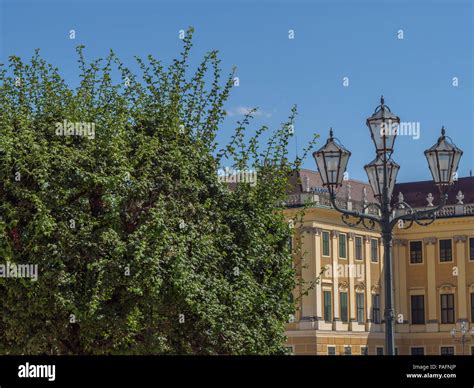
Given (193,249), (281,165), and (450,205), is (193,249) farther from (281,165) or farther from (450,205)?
(450,205)

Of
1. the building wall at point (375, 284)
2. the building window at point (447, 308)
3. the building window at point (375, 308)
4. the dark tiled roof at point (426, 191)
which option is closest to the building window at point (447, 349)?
the building wall at point (375, 284)

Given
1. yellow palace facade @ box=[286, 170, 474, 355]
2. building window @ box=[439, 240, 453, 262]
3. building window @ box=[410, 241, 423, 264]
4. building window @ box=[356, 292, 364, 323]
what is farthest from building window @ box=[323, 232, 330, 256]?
building window @ box=[439, 240, 453, 262]

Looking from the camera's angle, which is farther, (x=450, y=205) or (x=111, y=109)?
(x=450, y=205)

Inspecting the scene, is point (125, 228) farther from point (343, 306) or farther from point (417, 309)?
point (417, 309)

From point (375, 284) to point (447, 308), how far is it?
547 centimetres

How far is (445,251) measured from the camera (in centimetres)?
6969

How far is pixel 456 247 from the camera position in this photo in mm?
69250

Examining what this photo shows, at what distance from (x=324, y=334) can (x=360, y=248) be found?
7.14m

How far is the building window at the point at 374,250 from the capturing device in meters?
67.9

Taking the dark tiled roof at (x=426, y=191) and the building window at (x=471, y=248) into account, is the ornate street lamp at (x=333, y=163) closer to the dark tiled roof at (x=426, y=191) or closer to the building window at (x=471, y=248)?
the building window at (x=471, y=248)

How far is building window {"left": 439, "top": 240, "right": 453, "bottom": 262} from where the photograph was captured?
228ft

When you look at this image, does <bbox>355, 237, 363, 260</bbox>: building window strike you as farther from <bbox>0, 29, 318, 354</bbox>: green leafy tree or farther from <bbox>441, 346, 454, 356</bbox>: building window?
<bbox>0, 29, 318, 354</bbox>: green leafy tree
